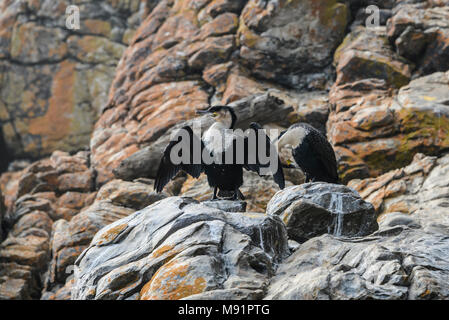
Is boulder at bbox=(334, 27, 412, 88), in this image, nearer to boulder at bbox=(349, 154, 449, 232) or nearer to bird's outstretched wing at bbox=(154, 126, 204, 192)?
boulder at bbox=(349, 154, 449, 232)


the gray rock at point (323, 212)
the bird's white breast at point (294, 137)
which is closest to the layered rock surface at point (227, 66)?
the bird's white breast at point (294, 137)

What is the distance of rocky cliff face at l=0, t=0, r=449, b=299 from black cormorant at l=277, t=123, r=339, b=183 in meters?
0.86

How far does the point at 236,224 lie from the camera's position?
7.26 metres

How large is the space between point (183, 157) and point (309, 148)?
2247mm

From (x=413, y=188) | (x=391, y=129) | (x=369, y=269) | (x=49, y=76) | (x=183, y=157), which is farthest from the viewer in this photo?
(x=49, y=76)

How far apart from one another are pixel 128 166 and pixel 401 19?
9.71m

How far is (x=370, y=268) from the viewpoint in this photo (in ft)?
21.1

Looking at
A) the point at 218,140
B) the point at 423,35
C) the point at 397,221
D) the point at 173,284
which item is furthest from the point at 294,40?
the point at 173,284

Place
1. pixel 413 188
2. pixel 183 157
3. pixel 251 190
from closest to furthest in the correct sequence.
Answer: pixel 183 157, pixel 413 188, pixel 251 190

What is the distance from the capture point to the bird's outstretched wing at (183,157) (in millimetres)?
8758

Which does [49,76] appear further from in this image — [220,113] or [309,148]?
[309,148]
